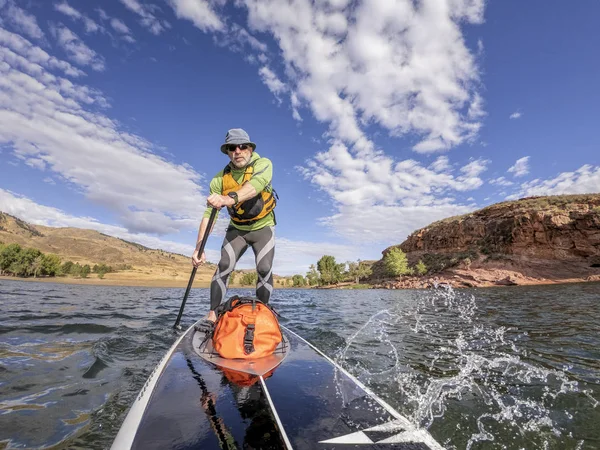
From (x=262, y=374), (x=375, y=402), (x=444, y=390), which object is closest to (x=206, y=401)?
(x=262, y=374)

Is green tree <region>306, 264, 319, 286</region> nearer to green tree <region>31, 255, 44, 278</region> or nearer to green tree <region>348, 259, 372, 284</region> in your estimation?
→ green tree <region>348, 259, 372, 284</region>

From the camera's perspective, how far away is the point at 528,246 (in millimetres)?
65500

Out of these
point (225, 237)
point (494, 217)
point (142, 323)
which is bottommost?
point (142, 323)

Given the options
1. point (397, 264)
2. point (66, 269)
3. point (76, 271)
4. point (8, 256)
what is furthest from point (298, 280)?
point (8, 256)

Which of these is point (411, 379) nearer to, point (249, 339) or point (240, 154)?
point (249, 339)

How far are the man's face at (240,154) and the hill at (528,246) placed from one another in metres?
63.4

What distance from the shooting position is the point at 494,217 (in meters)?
82.8

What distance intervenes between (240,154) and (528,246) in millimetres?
80435

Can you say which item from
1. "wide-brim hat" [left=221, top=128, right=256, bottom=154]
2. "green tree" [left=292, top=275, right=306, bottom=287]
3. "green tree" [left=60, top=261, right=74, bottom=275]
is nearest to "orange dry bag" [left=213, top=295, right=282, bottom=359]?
"wide-brim hat" [left=221, top=128, right=256, bottom=154]

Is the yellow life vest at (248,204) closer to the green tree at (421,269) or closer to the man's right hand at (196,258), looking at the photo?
the man's right hand at (196,258)

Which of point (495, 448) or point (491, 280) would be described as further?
point (491, 280)

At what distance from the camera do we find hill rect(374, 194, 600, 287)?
56.6 m

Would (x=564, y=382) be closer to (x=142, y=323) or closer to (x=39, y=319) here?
(x=142, y=323)

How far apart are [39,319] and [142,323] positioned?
288 cm
